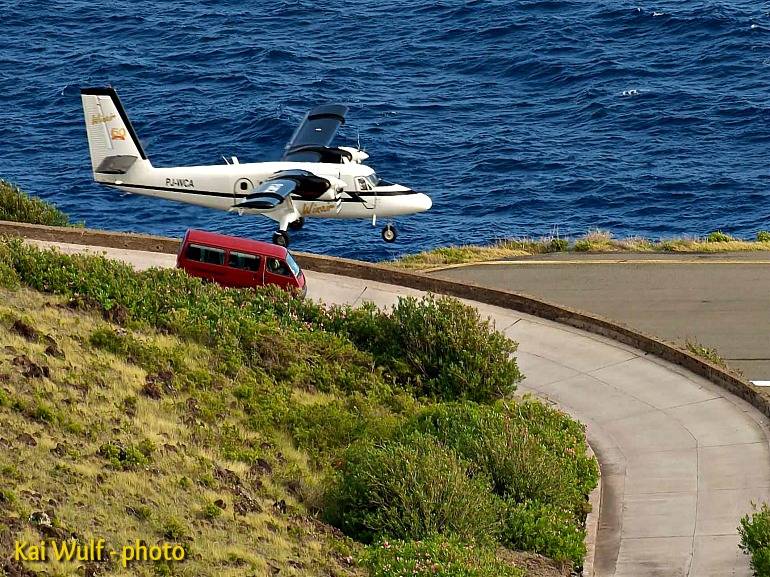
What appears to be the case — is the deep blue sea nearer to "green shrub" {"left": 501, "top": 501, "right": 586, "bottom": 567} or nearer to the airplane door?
the airplane door

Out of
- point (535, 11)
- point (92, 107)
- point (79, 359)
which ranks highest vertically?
point (535, 11)

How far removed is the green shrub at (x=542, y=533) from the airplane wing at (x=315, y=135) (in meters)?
24.1

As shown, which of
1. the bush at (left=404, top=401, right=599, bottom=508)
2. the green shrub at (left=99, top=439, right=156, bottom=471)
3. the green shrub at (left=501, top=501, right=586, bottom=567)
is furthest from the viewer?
the bush at (left=404, top=401, right=599, bottom=508)

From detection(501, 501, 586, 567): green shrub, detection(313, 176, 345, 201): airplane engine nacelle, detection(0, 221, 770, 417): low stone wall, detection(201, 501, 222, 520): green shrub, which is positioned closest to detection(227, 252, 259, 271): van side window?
detection(0, 221, 770, 417): low stone wall

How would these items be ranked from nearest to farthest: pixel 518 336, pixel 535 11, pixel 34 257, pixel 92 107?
pixel 34 257
pixel 518 336
pixel 92 107
pixel 535 11

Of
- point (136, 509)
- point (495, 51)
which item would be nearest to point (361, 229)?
point (495, 51)

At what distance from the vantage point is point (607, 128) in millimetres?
74625

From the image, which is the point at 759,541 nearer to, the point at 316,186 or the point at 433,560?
the point at 433,560

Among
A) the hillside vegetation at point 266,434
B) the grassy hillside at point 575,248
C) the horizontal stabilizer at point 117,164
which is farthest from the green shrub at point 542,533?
the horizontal stabilizer at point 117,164

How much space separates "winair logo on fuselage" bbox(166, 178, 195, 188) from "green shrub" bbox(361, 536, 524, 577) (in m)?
24.5

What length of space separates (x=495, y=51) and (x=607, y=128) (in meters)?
13.2

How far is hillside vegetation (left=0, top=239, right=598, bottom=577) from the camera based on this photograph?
2252cm

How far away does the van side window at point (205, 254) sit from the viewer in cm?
3622

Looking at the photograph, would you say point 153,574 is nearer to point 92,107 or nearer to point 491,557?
point 491,557
